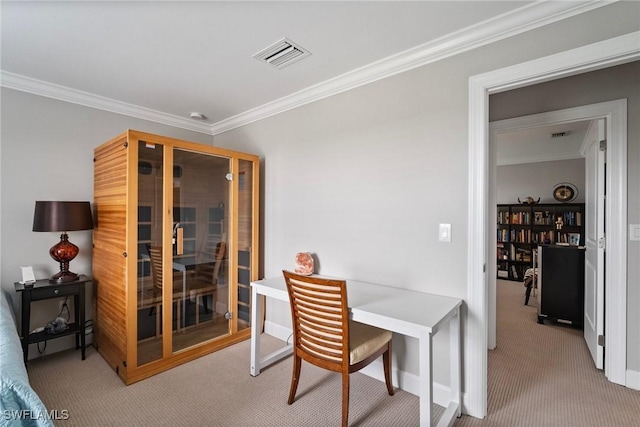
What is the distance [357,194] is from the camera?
245 centimetres

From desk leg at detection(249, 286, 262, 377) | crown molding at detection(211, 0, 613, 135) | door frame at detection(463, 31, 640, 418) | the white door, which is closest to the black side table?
desk leg at detection(249, 286, 262, 377)

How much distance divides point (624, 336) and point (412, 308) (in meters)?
1.72

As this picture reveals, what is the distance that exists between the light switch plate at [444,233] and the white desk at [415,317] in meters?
0.39

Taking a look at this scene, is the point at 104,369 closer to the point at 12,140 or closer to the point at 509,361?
the point at 12,140

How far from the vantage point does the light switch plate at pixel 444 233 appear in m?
1.98

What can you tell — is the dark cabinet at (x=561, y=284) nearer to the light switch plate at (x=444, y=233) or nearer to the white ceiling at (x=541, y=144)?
the white ceiling at (x=541, y=144)

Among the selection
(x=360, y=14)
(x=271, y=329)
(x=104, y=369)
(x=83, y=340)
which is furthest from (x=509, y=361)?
(x=83, y=340)

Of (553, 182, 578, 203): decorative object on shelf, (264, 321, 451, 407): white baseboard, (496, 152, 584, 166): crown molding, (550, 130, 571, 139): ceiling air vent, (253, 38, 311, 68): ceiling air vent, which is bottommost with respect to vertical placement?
(264, 321, 451, 407): white baseboard

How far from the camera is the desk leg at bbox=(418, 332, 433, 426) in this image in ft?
4.83

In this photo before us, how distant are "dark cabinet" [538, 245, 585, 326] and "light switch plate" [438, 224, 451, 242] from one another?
2.20 m

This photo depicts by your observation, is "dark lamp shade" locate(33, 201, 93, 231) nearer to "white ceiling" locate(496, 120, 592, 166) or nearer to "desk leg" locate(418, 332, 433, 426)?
"desk leg" locate(418, 332, 433, 426)

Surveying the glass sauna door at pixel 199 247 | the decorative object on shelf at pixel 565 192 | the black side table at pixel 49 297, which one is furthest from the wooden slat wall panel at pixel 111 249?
the decorative object on shelf at pixel 565 192

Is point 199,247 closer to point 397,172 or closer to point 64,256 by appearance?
point 64,256

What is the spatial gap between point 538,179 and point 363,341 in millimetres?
5704
